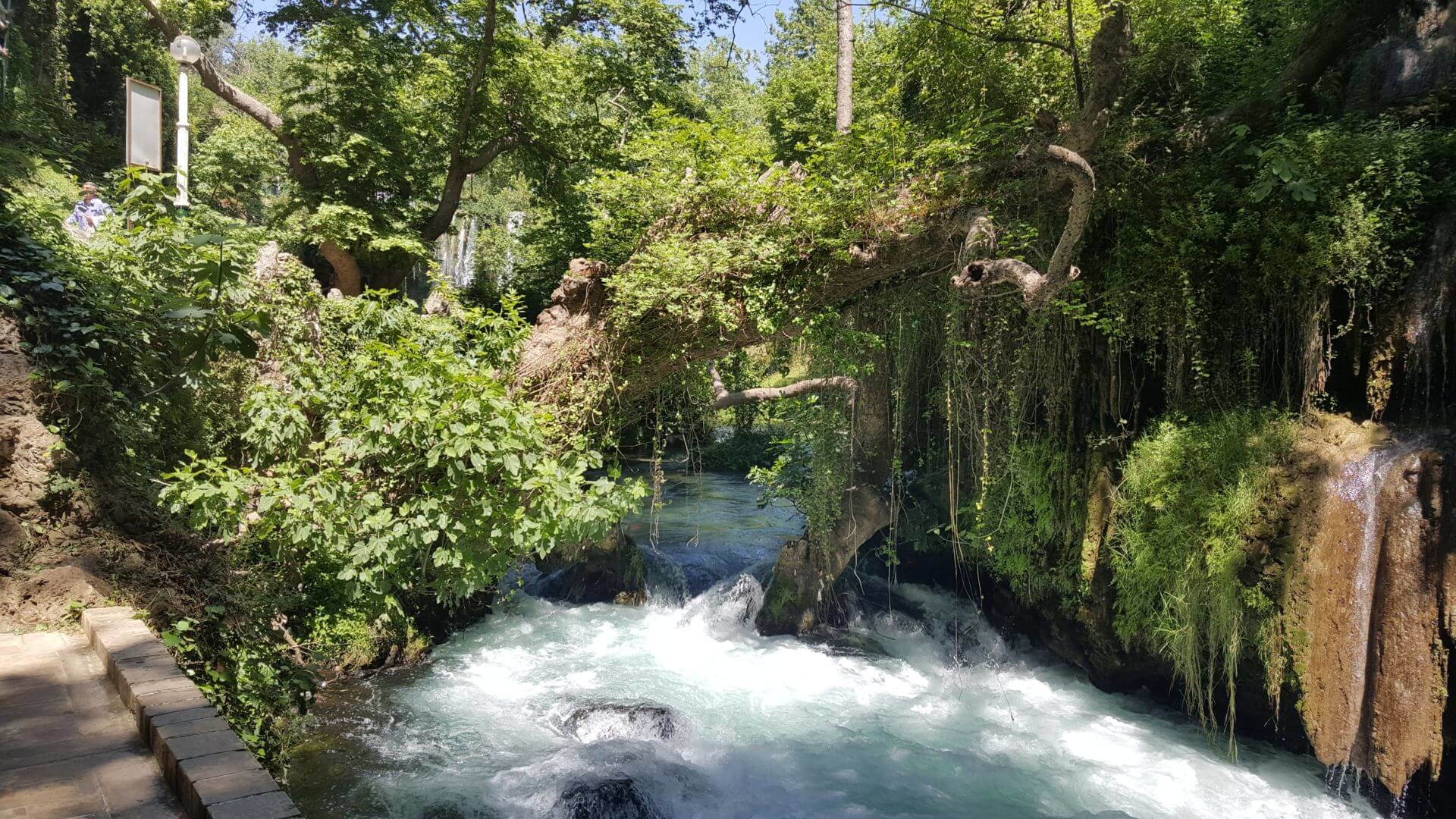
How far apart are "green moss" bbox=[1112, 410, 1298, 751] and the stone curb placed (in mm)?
6135

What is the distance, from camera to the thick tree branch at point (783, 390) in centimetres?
848

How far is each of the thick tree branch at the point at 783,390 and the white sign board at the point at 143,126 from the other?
4.87 m

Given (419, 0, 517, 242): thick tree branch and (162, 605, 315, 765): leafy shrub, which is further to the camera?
(419, 0, 517, 242): thick tree branch

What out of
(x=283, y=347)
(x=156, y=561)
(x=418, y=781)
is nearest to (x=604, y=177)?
(x=283, y=347)

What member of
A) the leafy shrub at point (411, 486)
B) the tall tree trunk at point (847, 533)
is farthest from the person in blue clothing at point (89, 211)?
the tall tree trunk at point (847, 533)

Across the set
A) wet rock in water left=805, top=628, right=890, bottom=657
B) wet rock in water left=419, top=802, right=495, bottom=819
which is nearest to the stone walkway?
wet rock in water left=419, top=802, right=495, bottom=819

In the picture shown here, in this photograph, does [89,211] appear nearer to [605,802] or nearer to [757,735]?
[605,802]

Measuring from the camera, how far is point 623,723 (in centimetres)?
696

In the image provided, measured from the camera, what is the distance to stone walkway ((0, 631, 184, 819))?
9.12 ft

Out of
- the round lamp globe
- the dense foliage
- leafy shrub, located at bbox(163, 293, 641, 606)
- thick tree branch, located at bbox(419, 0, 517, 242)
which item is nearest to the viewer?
leafy shrub, located at bbox(163, 293, 641, 606)

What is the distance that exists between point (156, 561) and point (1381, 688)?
7.90 meters

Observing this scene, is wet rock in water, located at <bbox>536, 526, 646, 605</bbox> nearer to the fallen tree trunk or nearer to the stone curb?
the fallen tree trunk

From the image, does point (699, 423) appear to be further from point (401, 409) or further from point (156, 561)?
point (156, 561)

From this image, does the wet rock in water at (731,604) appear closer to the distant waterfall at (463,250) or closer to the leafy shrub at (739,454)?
the leafy shrub at (739,454)
